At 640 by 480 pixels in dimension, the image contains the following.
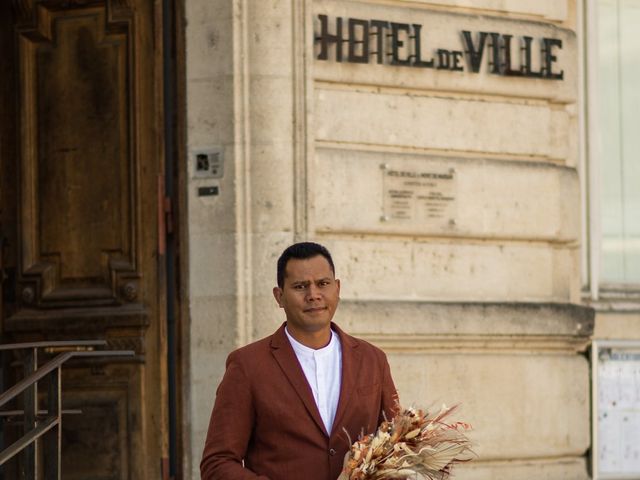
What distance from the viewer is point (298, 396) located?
524 cm

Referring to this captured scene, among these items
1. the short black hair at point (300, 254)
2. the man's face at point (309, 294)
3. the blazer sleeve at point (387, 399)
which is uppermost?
the short black hair at point (300, 254)

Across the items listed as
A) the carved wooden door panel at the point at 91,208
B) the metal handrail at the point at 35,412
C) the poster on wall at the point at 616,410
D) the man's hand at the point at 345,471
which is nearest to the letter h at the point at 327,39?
the carved wooden door panel at the point at 91,208

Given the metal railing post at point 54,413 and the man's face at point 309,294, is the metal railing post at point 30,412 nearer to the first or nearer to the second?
the metal railing post at point 54,413

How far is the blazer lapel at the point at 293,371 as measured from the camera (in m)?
5.23

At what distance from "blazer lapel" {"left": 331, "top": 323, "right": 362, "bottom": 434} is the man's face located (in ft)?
0.36

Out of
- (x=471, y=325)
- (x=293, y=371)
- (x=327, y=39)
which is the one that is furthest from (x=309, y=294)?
(x=471, y=325)

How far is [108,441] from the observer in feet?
31.9

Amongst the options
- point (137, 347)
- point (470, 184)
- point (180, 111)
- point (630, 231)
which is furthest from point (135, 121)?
point (630, 231)

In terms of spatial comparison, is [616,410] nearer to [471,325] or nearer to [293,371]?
[471,325]

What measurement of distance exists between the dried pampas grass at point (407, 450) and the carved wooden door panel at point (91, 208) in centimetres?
476

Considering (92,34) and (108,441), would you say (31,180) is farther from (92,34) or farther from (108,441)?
(108,441)

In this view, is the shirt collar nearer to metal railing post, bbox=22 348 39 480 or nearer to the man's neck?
the man's neck

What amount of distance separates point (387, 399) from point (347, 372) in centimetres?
19

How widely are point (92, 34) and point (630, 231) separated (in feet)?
13.2
